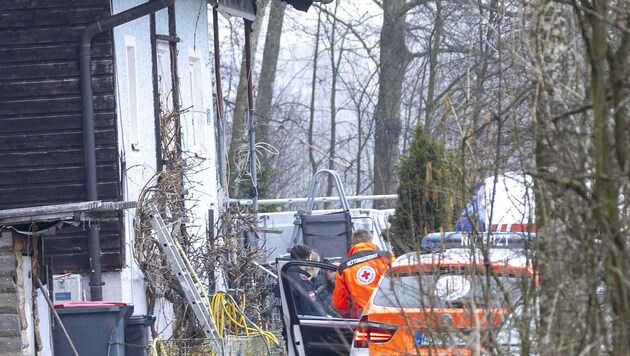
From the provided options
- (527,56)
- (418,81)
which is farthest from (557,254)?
(418,81)

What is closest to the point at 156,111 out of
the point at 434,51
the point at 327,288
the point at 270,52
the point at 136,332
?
the point at 327,288

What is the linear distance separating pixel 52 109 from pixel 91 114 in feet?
1.61

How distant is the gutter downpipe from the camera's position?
13180 mm

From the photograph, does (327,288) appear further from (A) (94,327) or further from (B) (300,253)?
(A) (94,327)

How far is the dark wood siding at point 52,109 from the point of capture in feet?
44.0

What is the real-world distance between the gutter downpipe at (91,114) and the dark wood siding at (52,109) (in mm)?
144

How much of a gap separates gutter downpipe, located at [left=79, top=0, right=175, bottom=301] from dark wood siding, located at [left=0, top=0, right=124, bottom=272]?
144 mm

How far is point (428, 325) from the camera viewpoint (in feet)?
16.6

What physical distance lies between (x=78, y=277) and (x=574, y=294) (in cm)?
933

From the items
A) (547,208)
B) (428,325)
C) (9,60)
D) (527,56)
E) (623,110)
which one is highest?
(9,60)

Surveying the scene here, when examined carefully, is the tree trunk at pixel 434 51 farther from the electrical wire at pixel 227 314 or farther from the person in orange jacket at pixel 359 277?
the person in orange jacket at pixel 359 277

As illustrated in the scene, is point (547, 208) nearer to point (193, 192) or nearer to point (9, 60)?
point (9, 60)

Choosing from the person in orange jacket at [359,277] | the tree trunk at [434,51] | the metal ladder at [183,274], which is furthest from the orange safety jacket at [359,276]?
the tree trunk at [434,51]

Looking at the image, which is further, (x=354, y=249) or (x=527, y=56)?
(x=354, y=249)
